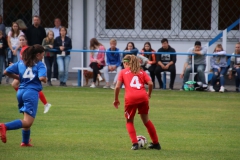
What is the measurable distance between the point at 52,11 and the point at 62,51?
3.15 meters

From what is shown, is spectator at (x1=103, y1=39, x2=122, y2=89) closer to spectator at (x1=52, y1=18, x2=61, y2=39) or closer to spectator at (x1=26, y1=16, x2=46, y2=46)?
spectator at (x1=26, y1=16, x2=46, y2=46)

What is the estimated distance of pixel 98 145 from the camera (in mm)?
10719

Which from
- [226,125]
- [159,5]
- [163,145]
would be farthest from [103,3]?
[163,145]

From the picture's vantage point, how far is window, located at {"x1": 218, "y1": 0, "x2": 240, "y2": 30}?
73.7 feet

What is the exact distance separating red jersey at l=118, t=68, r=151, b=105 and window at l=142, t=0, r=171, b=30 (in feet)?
42.7

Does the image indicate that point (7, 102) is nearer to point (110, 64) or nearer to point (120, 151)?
point (110, 64)

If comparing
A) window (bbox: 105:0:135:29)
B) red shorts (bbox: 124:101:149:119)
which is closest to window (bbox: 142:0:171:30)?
window (bbox: 105:0:135:29)

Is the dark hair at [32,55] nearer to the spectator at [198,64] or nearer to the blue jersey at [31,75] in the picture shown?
the blue jersey at [31,75]

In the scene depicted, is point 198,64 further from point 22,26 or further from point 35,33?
point 22,26

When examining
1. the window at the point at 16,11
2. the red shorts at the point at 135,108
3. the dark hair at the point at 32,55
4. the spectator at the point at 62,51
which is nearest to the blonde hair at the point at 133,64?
the red shorts at the point at 135,108

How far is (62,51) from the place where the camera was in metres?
21.1

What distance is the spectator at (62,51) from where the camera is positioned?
21.0 meters

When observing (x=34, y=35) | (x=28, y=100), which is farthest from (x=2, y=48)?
→ (x=28, y=100)

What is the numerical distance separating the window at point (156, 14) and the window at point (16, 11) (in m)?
4.08
